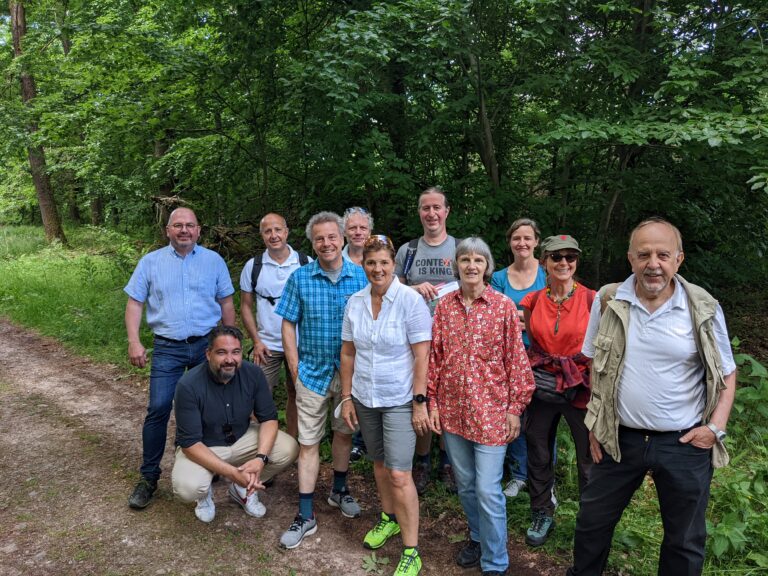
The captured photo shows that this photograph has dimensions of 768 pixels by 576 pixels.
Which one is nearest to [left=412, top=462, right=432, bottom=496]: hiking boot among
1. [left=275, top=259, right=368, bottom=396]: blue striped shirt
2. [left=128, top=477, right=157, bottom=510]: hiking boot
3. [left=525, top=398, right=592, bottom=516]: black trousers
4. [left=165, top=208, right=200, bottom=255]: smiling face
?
[left=525, top=398, right=592, bottom=516]: black trousers

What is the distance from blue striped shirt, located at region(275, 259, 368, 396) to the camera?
356cm

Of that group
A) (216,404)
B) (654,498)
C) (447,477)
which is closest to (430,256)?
(447,477)

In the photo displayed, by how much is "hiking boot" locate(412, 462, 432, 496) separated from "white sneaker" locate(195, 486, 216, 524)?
4.89 ft

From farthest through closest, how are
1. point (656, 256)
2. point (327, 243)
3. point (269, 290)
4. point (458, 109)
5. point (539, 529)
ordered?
point (458, 109)
point (269, 290)
point (327, 243)
point (539, 529)
point (656, 256)

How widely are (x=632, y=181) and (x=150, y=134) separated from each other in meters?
6.82

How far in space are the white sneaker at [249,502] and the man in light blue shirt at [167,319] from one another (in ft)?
2.10

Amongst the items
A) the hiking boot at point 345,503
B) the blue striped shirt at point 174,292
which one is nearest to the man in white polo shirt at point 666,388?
the hiking boot at point 345,503

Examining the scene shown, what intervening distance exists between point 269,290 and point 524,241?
1.99m

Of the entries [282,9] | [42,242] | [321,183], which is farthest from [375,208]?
[42,242]

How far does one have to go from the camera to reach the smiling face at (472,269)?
2.96 meters

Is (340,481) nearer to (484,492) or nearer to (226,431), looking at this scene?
(226,431)

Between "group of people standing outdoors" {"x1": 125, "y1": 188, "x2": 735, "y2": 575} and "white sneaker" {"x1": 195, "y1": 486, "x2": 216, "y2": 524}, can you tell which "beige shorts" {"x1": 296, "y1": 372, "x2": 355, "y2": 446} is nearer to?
"group of people standing outdoors" {"x1": 125, "y1": 188, "x2": 735, "y2": 575}

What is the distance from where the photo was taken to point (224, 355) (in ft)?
11.6

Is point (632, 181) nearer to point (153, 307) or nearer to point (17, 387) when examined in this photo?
point (153, 307)
